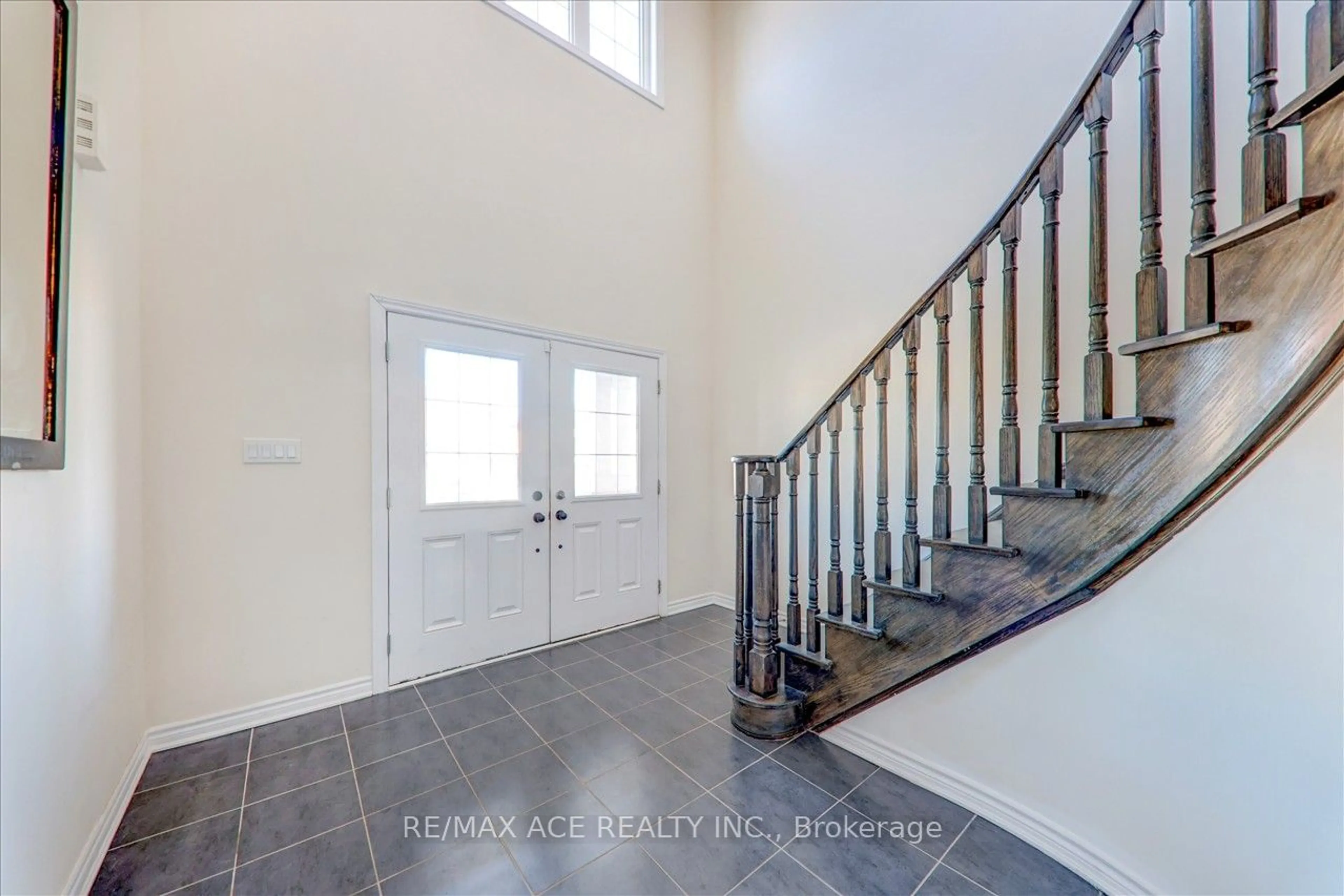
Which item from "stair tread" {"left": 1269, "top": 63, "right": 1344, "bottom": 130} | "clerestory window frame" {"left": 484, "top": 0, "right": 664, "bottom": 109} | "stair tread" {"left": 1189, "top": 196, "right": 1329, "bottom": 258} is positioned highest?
"clerestory window frame" {"left": 484, "top": 0, "right": 664, "bottom": 109}

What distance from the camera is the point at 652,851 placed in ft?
5.33

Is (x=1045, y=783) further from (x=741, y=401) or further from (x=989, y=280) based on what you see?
(x=741, y=401)

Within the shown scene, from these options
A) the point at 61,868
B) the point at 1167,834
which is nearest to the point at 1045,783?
the point at 1167,834

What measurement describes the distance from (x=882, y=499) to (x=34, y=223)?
2539 millimetres

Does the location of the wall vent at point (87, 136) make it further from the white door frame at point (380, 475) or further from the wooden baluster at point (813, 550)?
the wooden baluster at point (813, 550)

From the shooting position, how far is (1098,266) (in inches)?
56.4

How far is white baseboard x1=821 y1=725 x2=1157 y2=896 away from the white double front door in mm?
1857

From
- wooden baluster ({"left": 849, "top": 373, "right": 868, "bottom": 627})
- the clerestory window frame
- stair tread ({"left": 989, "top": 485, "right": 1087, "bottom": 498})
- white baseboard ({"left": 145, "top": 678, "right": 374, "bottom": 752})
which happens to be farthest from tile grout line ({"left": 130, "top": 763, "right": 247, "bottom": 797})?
the clerestory window frame

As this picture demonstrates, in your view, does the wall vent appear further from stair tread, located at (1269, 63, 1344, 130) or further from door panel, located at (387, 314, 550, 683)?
stair tread, located at (1269, 63, 1344, 130)

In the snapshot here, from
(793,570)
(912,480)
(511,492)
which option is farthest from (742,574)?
(511,492)

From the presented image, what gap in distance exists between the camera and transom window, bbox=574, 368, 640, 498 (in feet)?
11.4

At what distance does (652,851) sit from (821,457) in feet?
8.48

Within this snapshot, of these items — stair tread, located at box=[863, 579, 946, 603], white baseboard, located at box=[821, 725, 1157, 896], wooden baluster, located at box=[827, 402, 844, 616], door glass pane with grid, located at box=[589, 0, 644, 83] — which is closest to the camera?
white baseboard, located at box=[821, 725, 1157, 896]

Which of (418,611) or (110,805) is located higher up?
(418,611)
